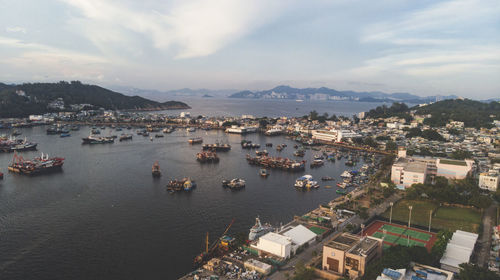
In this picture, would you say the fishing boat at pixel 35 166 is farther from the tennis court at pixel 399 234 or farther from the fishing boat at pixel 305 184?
the tennis court at pixel 399 234

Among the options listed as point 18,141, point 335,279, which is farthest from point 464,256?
point 18,141

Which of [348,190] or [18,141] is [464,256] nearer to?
[348,190]

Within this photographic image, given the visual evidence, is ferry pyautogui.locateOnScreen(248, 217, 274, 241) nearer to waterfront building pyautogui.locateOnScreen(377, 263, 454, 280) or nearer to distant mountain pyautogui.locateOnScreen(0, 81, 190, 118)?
waterfront building pyautogui.locateOnScreen(377, 263, 454, 280)

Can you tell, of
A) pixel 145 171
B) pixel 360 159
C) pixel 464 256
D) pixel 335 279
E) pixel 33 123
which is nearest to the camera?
pixel 335 279

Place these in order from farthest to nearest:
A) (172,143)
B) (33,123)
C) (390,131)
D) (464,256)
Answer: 1. (33,123)
2. (390,131)
3. (172,143)
4. (464,256)

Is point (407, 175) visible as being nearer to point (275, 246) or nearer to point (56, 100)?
point (275, 246)

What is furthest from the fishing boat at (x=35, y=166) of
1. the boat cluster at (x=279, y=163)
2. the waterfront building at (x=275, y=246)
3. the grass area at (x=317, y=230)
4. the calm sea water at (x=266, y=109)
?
the calm sea water at (x=266, y=109)

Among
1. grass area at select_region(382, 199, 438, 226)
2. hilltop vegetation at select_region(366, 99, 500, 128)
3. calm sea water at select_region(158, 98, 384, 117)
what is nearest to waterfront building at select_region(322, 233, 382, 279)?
grass area at select_region(382, 199, 438, 226)
